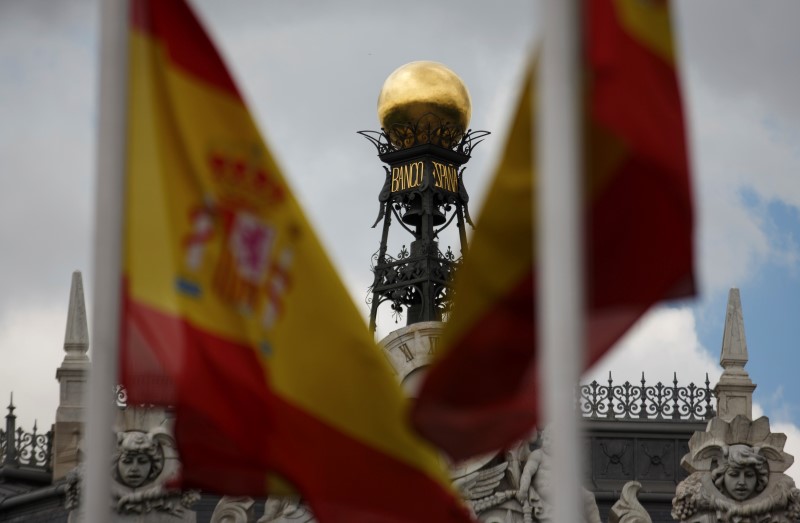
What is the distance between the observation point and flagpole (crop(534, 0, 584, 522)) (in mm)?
11352

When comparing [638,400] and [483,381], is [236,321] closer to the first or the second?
[483,381]

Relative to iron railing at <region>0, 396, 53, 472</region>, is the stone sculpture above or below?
below

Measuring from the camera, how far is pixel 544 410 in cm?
1270

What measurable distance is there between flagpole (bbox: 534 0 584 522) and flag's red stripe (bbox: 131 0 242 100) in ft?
8.40

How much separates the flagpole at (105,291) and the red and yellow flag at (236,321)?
21cm

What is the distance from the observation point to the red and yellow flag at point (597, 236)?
1148 centimetres

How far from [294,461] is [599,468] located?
20.1 m

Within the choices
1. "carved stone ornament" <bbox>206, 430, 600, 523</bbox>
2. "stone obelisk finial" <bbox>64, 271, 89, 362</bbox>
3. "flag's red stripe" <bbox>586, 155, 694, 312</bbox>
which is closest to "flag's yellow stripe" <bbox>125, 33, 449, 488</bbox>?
"flag's red stripe" <bbox>586, 155, 694, 312</bbox>

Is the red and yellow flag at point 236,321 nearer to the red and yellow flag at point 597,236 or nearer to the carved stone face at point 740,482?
the red and yellow flag at point 597,236

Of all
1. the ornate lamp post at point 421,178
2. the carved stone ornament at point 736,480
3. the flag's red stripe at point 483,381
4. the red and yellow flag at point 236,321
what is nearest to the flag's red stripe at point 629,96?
the flag's red stripe at point 483,381

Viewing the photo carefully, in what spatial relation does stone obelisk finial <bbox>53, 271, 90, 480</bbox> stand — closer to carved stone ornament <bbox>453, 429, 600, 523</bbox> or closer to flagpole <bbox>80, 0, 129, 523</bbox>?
carved stone ornament <bbox>453, 429, 600, 523</bbox>

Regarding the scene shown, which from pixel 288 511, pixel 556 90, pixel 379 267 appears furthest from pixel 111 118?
pixel 379 267

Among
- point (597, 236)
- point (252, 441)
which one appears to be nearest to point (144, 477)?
point (252, 441)

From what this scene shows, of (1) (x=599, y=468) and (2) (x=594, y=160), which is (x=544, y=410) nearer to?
(2) (x=594, y=160)
